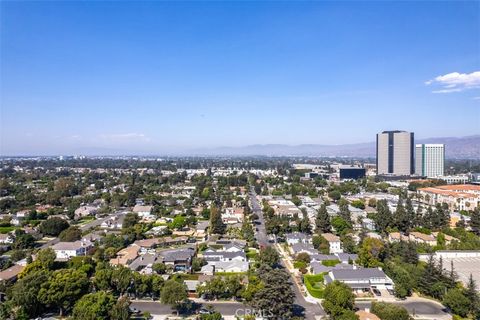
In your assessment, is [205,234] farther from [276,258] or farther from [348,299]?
[348,299]

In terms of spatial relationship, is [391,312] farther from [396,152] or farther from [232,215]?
[396,152]

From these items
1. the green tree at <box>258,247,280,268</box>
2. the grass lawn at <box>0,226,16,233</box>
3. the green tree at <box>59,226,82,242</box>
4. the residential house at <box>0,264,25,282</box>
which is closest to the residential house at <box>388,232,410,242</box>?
the green tree at <box>258,247,280,268</box>

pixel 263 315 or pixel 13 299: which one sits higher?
pixel 13 299

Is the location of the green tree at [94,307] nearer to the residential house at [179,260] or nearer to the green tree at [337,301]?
the residential house at [179,260]

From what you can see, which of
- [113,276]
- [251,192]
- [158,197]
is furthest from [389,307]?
[251,192]

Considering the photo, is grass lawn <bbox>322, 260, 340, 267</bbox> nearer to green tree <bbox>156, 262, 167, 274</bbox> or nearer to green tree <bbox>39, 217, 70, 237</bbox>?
green tree <bbox>156, 262, 167, 274</bbox>

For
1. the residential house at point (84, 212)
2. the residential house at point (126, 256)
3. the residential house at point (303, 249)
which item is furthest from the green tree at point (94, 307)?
→ the residential house at point (84, 212)
